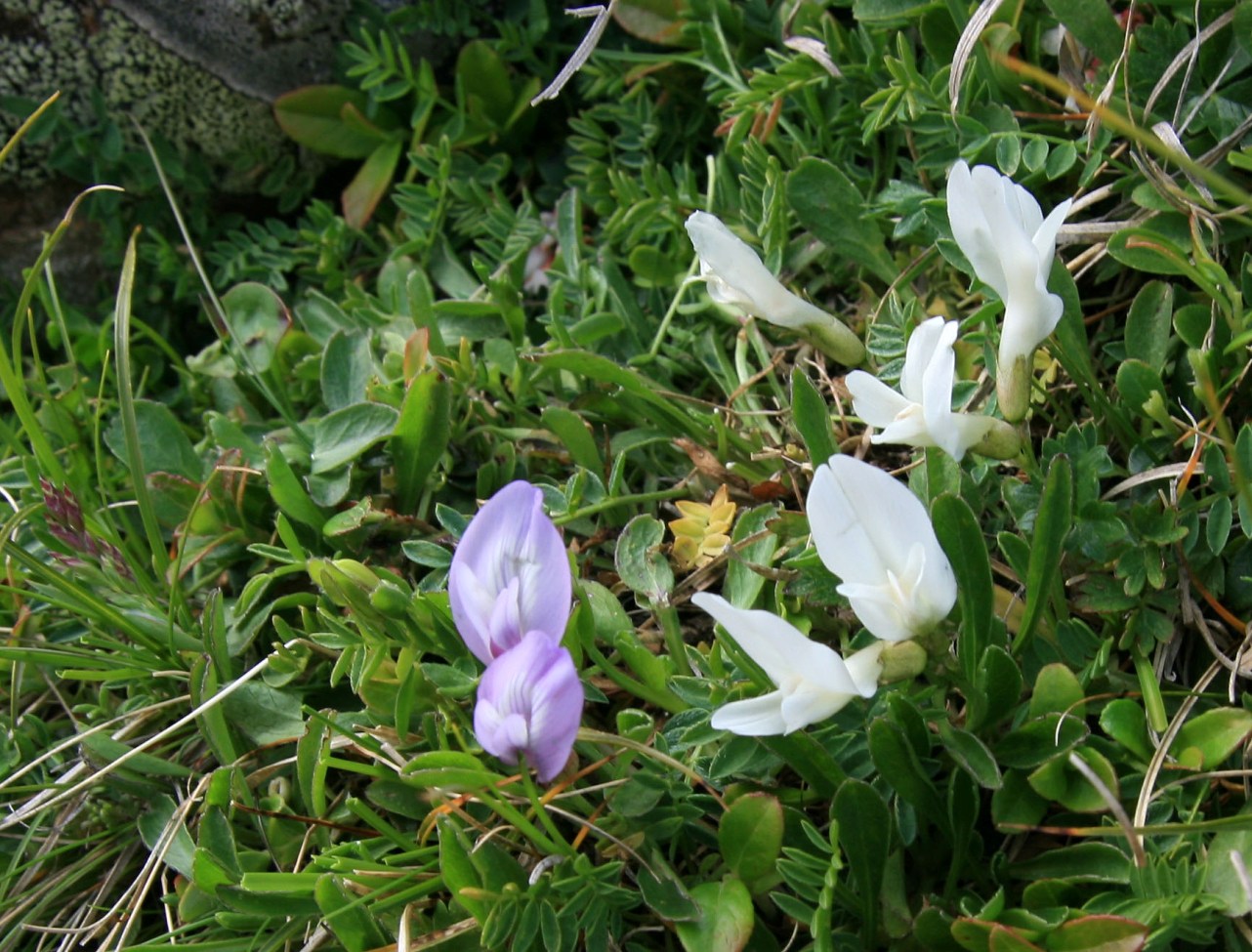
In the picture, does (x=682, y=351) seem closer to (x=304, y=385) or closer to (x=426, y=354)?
(x=426, y=354)

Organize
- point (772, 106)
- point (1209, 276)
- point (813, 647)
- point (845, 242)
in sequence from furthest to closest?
point (772, 106)
point (845, 242)
point (1209, 276)
point (813, 647)

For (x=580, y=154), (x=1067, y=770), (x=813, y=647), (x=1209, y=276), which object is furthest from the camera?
(x=580, y=154)

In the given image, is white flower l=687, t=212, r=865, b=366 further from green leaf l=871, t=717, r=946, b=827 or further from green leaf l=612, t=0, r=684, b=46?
green leaf l=612, t=0, r=684, b=46

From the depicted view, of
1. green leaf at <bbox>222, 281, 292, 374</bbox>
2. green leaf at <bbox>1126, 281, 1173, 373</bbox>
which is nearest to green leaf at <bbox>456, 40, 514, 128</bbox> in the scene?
green leaf at <bbox>222, 281, 292, 374</bbox>

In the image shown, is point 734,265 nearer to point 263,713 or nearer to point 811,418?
point 811,418

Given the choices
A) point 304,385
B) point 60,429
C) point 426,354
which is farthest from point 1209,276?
point 60,429

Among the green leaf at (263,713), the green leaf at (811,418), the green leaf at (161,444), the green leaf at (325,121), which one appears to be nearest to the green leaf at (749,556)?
the green leaf at (811,418)

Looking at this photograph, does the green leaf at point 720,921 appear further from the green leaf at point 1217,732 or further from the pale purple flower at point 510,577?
the green leaf at point 1217,732

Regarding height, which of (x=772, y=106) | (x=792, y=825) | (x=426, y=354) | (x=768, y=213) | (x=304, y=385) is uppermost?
(x=772, y=106)

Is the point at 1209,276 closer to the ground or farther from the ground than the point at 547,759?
farther from the ground
